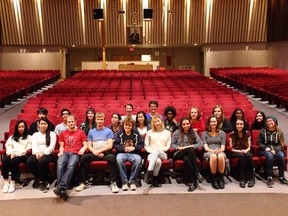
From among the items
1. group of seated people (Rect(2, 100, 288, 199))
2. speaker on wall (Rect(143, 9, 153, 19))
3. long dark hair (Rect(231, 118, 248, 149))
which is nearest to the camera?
group of seated people (Rect(2, 100, 288, 199))

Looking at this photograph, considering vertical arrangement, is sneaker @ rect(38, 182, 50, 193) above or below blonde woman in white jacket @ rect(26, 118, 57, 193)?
below

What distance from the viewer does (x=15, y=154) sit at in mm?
4930

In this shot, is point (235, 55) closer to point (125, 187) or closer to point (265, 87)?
point (265, 87)

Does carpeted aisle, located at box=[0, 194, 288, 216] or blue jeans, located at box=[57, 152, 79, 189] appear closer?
carpeted aisle, located at box=[0, 194, 288, 216]

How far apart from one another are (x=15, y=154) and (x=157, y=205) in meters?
1.96

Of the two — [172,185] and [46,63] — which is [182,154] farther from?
[46,63]

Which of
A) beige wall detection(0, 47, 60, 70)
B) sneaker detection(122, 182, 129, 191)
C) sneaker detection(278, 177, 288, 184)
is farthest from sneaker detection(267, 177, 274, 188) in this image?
beige wall detection(0, 47, 60, 70)

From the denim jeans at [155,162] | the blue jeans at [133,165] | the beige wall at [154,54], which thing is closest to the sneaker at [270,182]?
the denim jeans at [155,162]

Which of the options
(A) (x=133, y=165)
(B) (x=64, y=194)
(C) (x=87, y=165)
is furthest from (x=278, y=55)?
(B) (x=64, y=194)

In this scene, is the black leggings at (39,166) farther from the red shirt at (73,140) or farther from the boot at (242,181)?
the boot at (242,181)

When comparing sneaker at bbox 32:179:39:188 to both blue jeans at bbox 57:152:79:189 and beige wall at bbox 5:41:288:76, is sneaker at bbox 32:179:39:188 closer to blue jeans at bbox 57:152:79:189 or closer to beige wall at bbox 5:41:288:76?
blue jeans at bbox 57:152:79:189

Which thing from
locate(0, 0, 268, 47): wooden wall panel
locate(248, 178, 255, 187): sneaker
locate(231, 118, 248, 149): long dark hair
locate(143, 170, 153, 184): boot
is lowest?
locate(248, 178, 255, 187): sneaker

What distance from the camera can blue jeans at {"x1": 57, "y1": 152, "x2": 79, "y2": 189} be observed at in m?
4.61

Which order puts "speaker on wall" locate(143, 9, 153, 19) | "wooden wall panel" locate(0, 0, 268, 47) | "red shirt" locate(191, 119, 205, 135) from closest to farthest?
"red shirt" locate(191, 119, 205, 135) < "speaker on wall" locate(143, 9, 153, 19) < "wooden wall panel" locate(0, 0, 268, 47)
